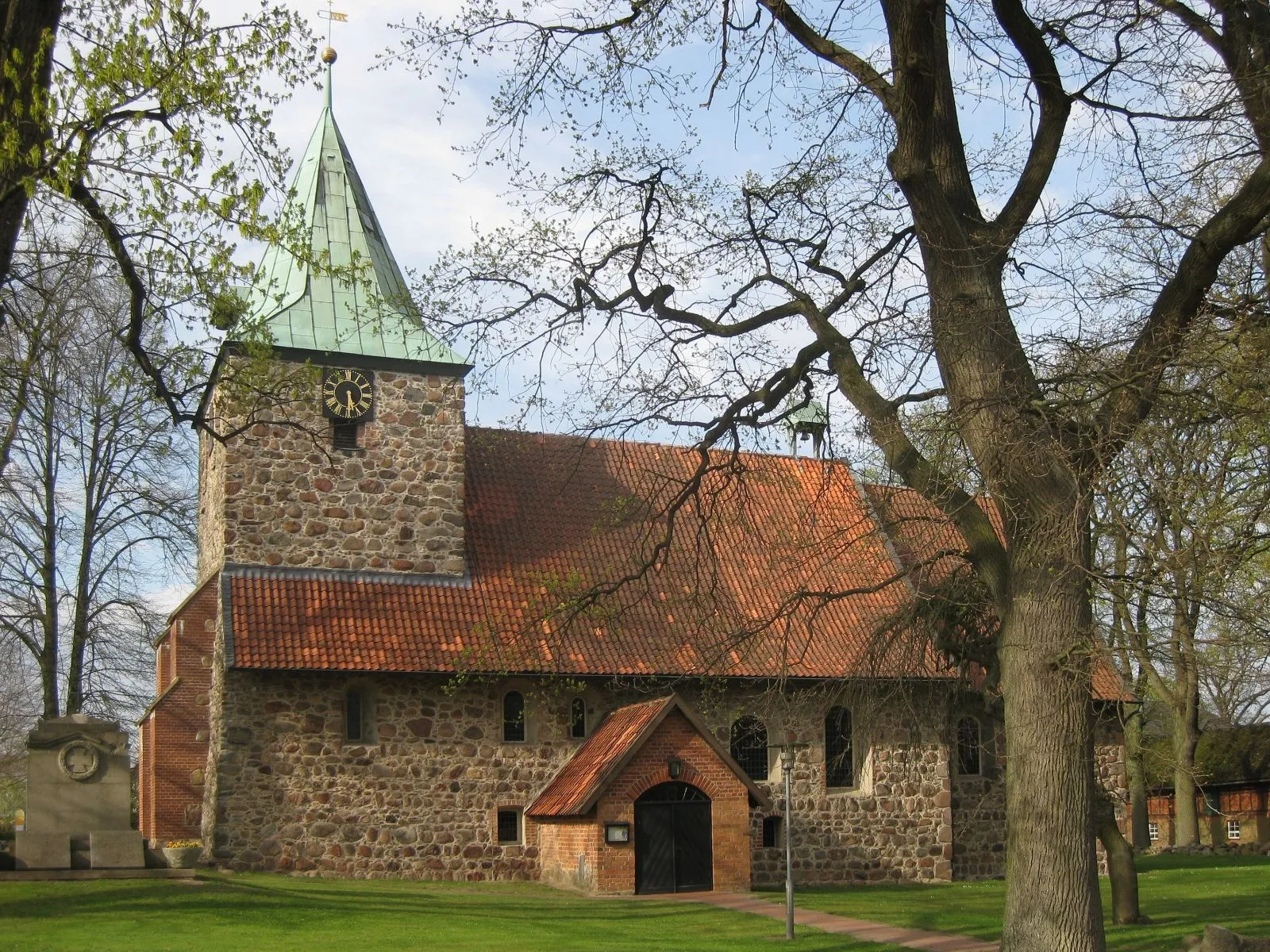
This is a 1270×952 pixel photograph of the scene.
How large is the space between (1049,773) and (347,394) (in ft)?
53.8

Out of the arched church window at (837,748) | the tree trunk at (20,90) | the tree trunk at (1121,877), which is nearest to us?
the tree trunk at (20,90)

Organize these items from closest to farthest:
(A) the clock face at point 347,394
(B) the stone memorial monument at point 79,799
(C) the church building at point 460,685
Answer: (B) the stone memorial monument at point 79,799
(C) the church building at point 460,685
(A) the clock face at point 347,394

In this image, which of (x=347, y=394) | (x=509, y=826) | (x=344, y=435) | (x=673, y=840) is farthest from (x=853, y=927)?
(x=347, y=394)

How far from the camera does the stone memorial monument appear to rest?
19188 mm

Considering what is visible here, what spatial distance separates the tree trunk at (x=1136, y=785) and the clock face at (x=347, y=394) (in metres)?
20.2

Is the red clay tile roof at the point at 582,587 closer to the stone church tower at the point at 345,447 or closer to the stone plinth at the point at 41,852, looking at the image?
the stone church tower at the point at 345,447

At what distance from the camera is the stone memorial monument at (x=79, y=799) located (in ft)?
63.0

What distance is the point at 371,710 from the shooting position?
22719 mm

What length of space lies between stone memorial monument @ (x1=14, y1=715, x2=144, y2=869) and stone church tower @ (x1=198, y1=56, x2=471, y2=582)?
3779 mm

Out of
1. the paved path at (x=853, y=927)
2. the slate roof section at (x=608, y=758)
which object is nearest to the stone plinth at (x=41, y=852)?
the slate roof section at (x=608, y=758)

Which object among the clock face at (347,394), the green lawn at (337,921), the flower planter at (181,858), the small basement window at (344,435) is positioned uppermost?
the clock face at (347,394)

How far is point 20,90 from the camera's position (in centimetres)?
839

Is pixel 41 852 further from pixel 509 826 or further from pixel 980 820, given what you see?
pixel 980 820

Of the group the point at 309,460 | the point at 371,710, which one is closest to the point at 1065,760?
the point at 371,710
